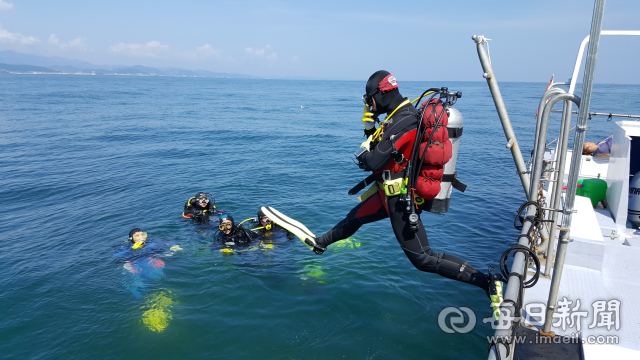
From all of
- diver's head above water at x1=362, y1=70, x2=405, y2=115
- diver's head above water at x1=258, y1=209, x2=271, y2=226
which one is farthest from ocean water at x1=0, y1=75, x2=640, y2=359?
diver's head above water at x1=362, y1=70, x2=405, y2=115

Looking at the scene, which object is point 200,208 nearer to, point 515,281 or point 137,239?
point 137,239

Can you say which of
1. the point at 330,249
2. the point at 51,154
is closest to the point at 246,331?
the point at 330,249

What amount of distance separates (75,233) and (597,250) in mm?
12086

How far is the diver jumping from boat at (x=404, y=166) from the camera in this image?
12.6ft

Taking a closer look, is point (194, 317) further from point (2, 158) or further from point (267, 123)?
point (267, 123)

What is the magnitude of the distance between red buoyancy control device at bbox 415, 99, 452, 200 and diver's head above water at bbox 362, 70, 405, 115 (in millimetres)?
371

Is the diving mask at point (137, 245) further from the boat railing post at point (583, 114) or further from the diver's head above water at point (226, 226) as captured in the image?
the boat railing post at point (583, 114)

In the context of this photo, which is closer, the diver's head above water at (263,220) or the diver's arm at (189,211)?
the diver's head above water at (263,220)

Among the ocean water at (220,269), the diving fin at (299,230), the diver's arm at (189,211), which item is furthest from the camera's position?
the diver's arm at (189,211)

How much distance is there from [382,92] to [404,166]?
2.71 feet

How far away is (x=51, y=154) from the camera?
21250 millimetres

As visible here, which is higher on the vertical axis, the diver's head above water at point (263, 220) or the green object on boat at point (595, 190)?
the green object on boat at point (595, 190)

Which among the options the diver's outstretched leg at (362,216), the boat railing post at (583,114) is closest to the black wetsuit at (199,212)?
the diver's outstretched leg at (362,216)

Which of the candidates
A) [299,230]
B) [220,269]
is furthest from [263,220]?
[299,230]
